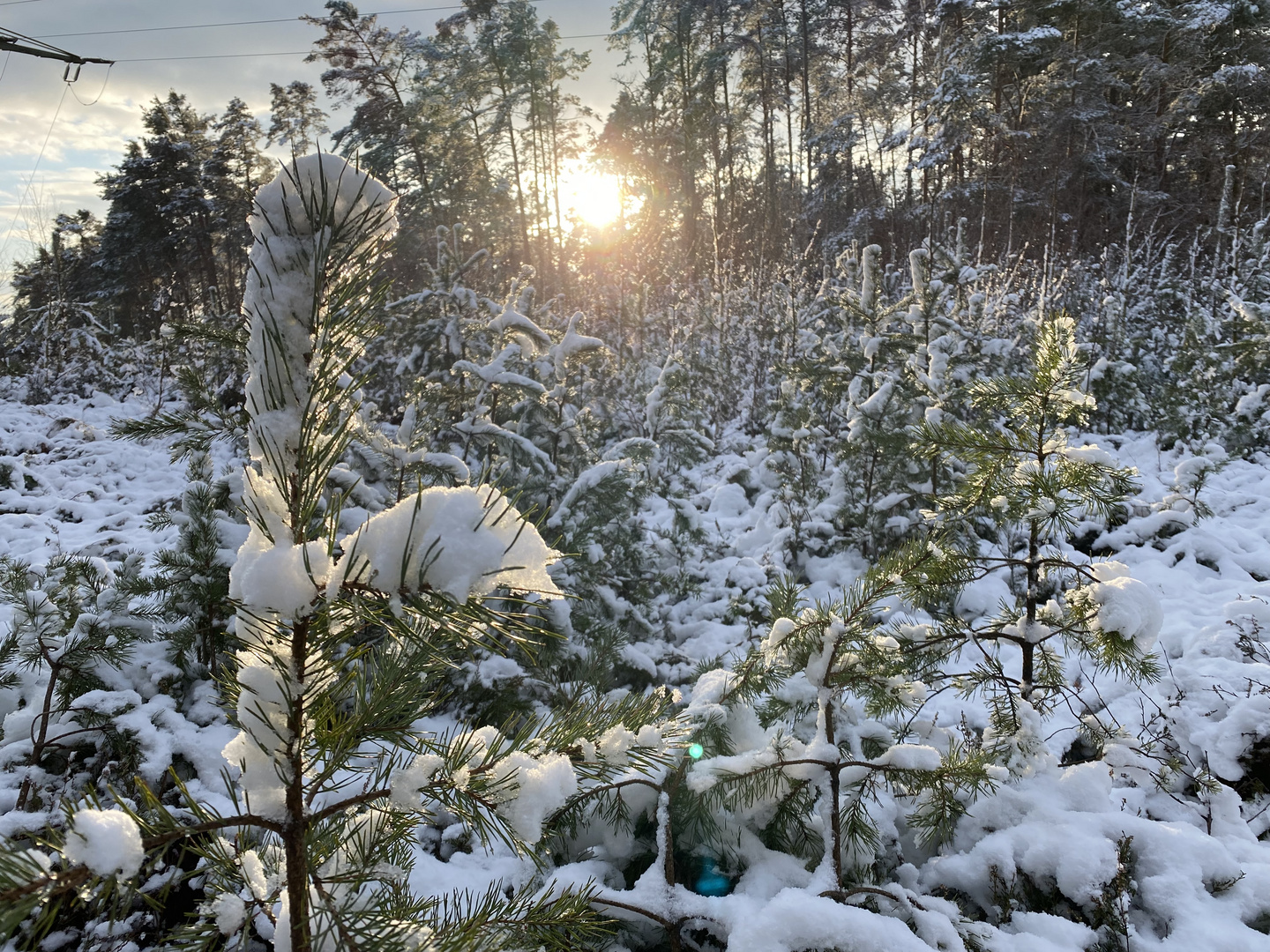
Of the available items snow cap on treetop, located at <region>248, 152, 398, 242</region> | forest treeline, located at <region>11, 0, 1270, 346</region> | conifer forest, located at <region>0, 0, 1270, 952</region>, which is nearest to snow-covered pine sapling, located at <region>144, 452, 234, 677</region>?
conifer forest, located at <region>0, 0, 1270, 952</region>

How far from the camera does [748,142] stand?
21016 millimetres

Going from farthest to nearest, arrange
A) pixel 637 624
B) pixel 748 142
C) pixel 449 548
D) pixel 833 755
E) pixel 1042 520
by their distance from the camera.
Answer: pixel 748 142, pixel 637 624, pixel 1042 520, pixel 833 755, pixel 449 548

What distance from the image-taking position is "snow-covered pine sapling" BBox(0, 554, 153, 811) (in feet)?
6.01

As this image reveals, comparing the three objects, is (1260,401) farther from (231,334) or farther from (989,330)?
(231,334)

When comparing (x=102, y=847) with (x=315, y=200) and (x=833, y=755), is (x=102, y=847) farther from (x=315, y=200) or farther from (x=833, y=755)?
(x=833, y=755)

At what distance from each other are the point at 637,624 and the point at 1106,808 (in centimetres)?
223

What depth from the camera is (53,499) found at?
5543 mm

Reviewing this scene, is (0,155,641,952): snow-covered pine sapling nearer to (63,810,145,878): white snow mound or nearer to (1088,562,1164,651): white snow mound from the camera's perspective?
(63,810,145,878): white snow mound

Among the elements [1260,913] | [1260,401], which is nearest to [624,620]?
[1260,913]

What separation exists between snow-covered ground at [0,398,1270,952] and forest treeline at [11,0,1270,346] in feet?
20.8

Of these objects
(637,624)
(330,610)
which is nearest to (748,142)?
(637,624)

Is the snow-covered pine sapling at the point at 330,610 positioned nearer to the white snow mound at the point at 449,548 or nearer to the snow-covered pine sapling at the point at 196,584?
the white snow mound at the point at 449,548

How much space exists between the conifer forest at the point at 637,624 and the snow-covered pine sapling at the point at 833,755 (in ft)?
0.04

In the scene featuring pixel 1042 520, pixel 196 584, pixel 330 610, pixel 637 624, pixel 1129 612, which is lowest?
pixel 637 624
